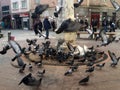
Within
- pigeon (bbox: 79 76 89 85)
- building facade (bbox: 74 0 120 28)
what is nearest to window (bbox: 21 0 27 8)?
building facade (bbox: 74 0 120 28)

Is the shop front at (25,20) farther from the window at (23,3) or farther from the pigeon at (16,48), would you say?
the pigeon at (16,48)

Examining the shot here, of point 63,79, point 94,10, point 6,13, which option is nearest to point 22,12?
point 6,13

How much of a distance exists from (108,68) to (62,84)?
2.49 meters

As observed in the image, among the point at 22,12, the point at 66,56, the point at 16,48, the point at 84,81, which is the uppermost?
the point at 16,48

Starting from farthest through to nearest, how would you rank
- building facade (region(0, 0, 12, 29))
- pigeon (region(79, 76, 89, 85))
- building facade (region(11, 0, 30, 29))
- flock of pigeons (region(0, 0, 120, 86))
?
building facade (region(0, 0, 12, 29)) → building facade (region(11, 0, 30, 29)) → flock of pigeons (region(0, 0, 120, 86)) → pigeon (region(79, 76, 89, 85))

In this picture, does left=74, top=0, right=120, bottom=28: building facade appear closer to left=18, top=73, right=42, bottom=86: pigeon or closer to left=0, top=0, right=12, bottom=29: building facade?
left=0, top=0, right=12, bottom=29: building facade

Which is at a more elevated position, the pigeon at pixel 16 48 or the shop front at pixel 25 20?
the pigeon at pixel 16 48

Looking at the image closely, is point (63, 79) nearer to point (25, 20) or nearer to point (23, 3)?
point (25, 20)

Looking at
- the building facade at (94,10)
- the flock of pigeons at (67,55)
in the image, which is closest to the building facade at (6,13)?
the building facade at (94,10)

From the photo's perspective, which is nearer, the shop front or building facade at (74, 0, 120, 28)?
building facade at (74, 0, 120, 28)

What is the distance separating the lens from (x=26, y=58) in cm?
1114

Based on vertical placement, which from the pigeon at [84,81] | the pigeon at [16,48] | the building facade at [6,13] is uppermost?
the pigeon at [16,48]

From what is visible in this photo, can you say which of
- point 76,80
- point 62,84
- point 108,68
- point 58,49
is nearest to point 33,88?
point 62,84

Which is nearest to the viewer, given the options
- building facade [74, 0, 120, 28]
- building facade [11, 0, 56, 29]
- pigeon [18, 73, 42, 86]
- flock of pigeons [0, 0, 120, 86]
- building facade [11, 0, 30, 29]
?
pigeon [18, 73, 42, 86]
